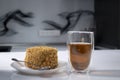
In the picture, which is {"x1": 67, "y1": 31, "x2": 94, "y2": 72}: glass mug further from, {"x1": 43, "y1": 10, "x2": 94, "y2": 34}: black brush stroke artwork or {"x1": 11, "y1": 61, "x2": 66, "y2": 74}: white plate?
{"x1": 43, "y1": 10, "x2": 94, "y2": 34}: black brush stroke artwork

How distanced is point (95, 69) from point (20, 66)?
23cm

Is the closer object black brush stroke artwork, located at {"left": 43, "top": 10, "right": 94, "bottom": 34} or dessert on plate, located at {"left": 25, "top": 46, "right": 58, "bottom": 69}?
dessert on plate, located at {"left": 25, "top": 46, "right": 58, "bottom": 69}

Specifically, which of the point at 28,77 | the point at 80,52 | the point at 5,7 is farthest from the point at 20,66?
the point at 5,7

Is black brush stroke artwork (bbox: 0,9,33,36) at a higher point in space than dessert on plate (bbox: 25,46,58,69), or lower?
higher

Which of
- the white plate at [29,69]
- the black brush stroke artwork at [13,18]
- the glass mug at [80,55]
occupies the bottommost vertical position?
the white plate at [29,69]

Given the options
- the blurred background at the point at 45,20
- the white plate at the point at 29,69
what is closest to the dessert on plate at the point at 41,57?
the white plate at the point at 29,69

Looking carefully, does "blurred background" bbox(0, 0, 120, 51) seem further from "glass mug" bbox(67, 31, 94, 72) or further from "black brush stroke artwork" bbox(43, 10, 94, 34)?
"glass mug" bbox(67, 31, 94, 72)

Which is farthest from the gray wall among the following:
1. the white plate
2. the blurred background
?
the white plate

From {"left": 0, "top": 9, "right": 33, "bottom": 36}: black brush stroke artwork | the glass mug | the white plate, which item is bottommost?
the white plate

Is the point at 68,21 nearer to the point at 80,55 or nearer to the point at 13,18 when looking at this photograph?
the point at 13,18

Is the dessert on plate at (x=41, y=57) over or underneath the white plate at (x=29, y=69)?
over

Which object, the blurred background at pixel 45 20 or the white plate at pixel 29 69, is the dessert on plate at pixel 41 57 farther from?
the blurred background at pixel 45 20

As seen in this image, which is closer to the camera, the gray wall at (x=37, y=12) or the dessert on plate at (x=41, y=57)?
the dessert on plate at (x=41, y=57)

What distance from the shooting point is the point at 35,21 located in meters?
2.47
